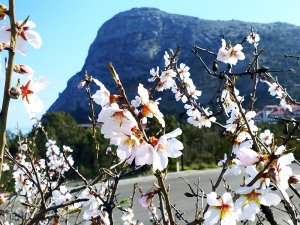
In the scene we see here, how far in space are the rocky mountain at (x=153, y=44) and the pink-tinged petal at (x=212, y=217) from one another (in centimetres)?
6335

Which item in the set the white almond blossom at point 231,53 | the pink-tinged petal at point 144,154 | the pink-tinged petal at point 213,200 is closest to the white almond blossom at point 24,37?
the pink-tinged petal at point 144,154

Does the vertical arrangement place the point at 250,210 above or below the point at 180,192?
above

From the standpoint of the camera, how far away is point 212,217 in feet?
4.34

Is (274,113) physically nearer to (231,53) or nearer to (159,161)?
(231,53)

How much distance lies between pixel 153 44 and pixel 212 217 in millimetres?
89740

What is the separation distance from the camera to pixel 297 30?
85.9 m

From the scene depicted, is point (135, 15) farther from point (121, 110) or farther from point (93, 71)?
point (121, 110)

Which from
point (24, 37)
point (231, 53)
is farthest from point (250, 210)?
point (231, 53)

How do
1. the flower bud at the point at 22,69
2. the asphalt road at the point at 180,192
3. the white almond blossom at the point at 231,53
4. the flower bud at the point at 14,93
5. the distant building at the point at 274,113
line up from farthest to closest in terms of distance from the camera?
the distant building at the point at 274,113, the asphalt road at the point at 180,192, the white almond blossom at the point at 231,53, the flower bud at the point at 22,69, the flower bud at the point at 14,93

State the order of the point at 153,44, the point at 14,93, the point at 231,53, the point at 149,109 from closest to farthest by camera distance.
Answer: the point at 14,93, the point at 149,109, the point at 231,53, the point at 153,44

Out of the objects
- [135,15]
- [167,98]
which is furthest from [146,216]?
[135,15]

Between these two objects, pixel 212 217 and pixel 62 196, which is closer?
pixel 212 217

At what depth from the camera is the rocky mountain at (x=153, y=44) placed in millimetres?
74250

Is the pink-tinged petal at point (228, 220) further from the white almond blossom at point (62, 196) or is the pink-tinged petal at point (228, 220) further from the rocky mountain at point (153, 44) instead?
the rocky mountain at point (153, 44)
